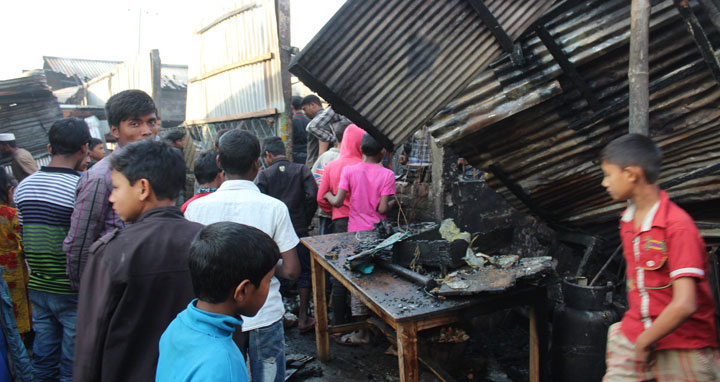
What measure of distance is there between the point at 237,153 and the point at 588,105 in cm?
237

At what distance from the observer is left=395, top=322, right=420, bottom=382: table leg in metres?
2.44

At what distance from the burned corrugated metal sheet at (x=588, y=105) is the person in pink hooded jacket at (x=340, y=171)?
1788 mm

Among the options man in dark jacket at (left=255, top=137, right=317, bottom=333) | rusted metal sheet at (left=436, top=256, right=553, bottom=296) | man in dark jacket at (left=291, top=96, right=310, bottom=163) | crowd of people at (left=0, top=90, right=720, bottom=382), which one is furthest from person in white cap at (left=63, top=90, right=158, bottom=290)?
man in dark jacket at (left=291, top=96, right=310, bottom=163)

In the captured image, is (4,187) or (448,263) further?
(4,187)

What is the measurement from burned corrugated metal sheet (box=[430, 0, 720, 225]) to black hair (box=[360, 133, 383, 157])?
1.24 m

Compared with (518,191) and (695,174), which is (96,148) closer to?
(518,191)

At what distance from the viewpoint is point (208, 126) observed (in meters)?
9.52

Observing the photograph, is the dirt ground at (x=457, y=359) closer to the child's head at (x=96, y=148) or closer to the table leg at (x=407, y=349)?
the table leg at (x=407, y=349)

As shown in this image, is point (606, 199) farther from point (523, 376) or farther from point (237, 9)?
point (237, 9)

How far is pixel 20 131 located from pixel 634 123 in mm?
9655

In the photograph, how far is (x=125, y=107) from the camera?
9.62 ft

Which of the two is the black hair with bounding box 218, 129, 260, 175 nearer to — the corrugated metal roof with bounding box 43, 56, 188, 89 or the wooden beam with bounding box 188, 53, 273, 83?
the wooden beam with bounding box 188, 53, 273, 83

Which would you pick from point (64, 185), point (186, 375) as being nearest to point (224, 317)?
point (186, 375)

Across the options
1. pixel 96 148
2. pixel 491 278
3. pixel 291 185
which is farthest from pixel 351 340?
pixel 96 148
